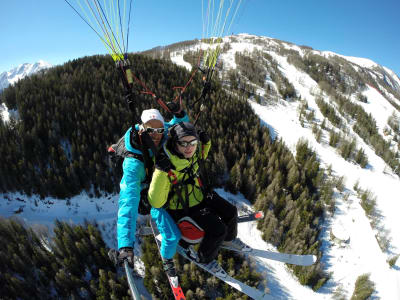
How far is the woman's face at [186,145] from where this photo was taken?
2.41m

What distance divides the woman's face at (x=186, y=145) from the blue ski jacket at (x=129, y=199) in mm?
585

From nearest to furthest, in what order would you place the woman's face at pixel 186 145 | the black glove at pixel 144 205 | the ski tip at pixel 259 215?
the woman's face at pixel 186 145 < the black glove at pixel 144 205 < the ski tip at pixel 259 215

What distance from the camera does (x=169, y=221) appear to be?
271 cm

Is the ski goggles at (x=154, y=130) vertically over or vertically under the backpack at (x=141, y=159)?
over

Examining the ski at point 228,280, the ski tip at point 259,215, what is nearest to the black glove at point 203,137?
the ski tip at point 259,215

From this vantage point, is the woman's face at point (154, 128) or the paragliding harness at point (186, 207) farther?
the woman's face at point (154, 128)

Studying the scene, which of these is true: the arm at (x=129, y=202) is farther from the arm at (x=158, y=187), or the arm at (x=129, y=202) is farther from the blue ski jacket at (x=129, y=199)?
the arm at (x=158, y=187)

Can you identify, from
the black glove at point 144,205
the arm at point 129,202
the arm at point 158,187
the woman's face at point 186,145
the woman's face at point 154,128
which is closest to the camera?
the arm at point 129,202

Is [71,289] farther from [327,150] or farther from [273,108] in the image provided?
[273,108]

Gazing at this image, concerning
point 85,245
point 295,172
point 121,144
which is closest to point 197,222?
point 121,144

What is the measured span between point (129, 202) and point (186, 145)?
3.23ft

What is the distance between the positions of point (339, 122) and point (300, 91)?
4.27 meters

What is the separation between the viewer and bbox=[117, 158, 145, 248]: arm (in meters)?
2.14

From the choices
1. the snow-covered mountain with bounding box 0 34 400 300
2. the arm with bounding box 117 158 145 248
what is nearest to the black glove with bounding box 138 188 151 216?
the arm with bounding box 117 158 145 248
